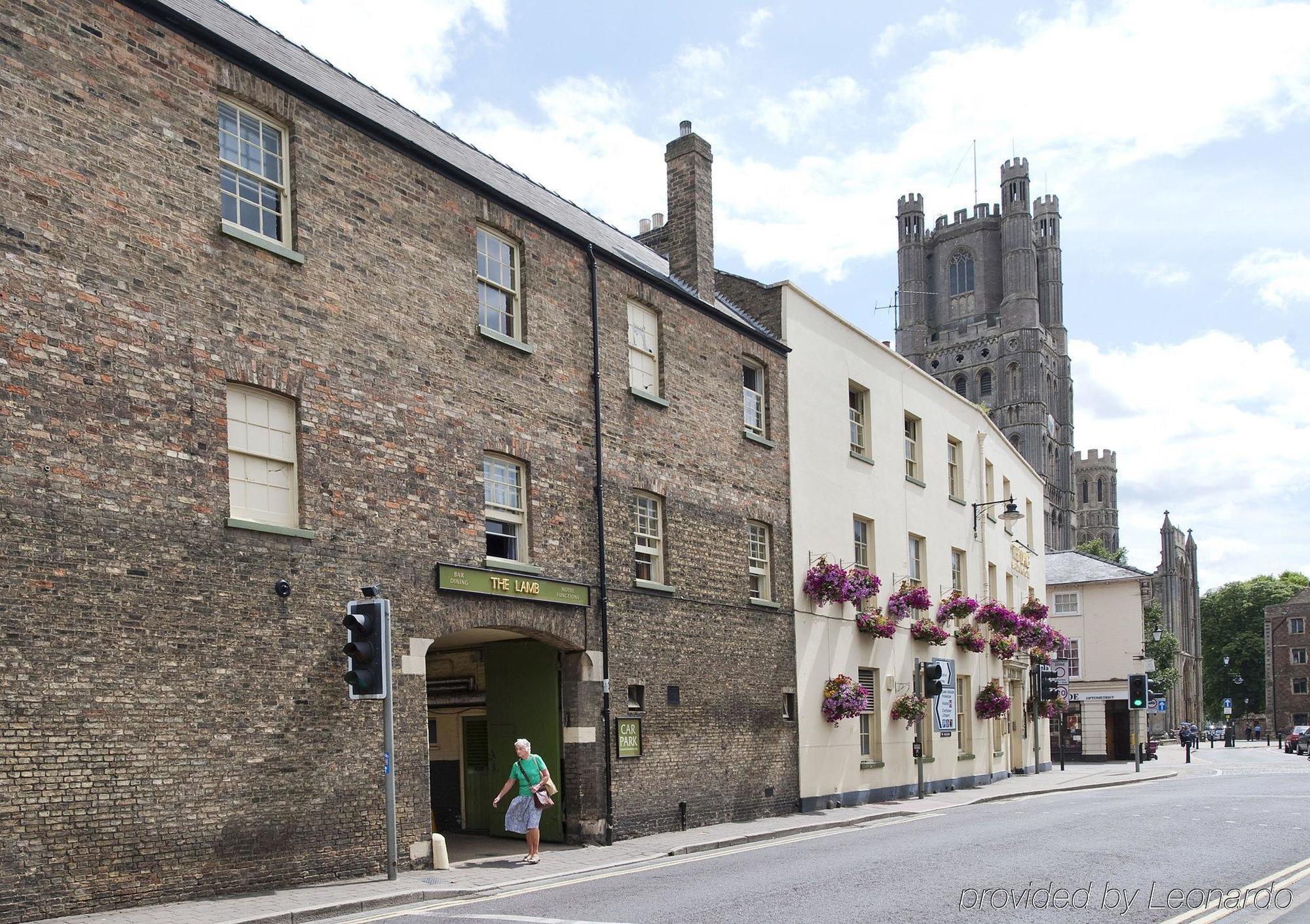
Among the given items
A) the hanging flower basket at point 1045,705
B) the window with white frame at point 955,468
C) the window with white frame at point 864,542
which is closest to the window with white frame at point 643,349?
the window with white frame at point 864,542

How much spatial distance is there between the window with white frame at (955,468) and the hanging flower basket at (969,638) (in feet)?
11.9

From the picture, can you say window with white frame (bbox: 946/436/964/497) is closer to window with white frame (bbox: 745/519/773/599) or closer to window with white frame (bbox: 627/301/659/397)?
window with white frame (bbox: 745/519/773/599)

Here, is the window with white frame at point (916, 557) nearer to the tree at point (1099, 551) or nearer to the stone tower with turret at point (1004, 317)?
the tree at point (1099, 551)

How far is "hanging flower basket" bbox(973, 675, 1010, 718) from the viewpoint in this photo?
32.6 meters

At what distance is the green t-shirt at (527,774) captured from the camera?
15844 millimetres

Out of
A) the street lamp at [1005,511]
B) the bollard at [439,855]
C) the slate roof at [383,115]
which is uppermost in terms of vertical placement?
the slate roof at [383,115]

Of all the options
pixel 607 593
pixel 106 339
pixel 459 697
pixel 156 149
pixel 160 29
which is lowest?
pixel 459 697

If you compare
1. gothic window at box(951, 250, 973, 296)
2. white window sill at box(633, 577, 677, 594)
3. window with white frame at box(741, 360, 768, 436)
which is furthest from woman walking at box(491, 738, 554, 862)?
gothic window at box(951, 250, 973, 296)

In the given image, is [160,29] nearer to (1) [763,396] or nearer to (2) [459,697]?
(2) [459,697]

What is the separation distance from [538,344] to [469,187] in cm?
247

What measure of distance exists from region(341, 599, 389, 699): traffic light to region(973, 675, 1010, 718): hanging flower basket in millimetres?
22918

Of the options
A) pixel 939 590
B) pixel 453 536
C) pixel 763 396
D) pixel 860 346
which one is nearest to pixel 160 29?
pixel 453 536

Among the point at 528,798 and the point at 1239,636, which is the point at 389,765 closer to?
the point at 528,798

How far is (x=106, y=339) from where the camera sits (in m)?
12.2
